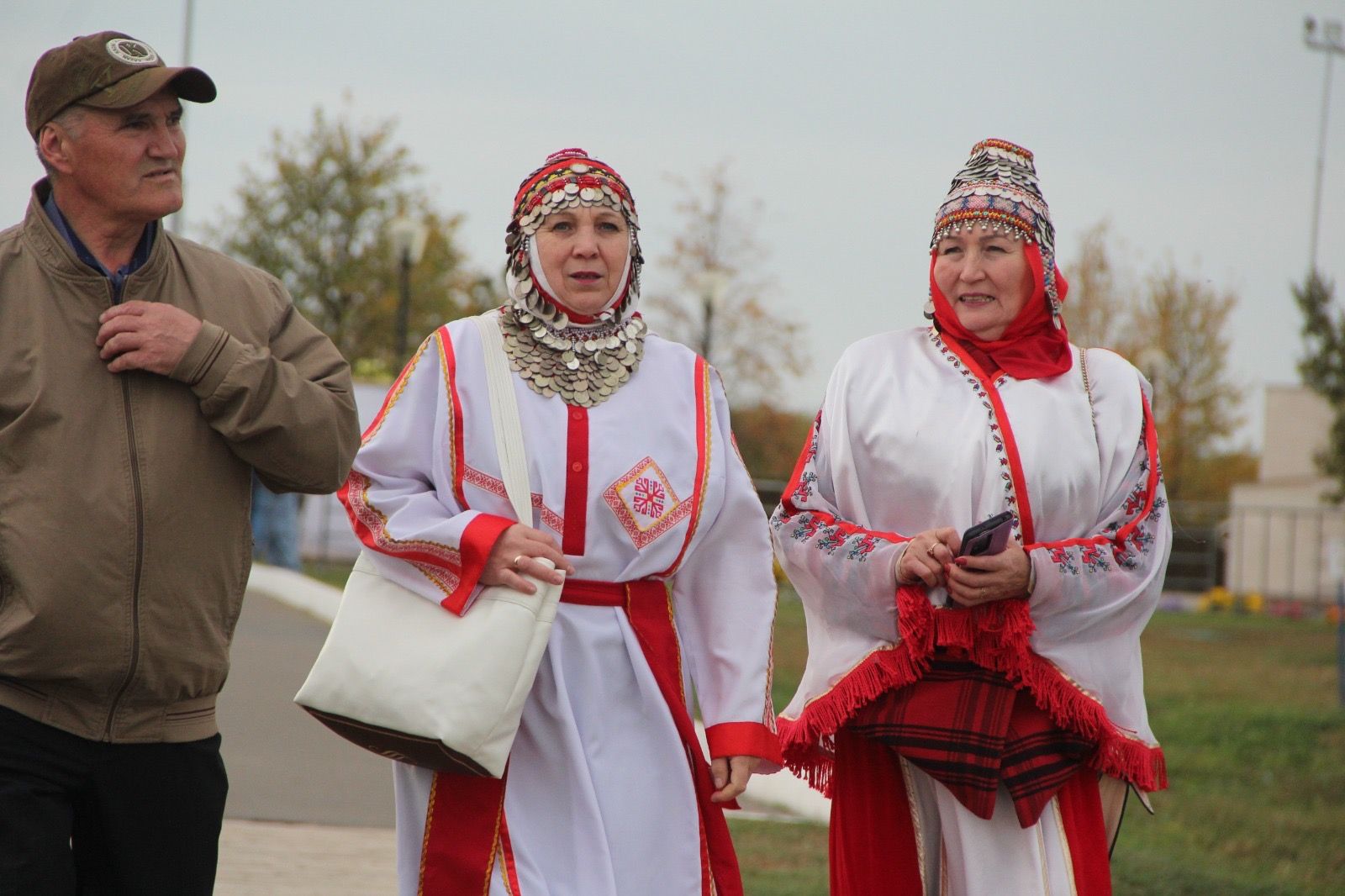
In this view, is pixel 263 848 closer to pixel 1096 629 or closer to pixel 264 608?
pixel 1096 629

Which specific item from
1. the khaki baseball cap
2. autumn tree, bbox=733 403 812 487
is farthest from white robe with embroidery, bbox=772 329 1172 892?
autumn tree, bbox=733 403 812 487

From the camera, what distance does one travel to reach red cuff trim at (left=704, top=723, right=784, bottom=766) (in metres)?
3.89

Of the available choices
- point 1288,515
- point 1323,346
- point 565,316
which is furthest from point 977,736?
point 1288,515

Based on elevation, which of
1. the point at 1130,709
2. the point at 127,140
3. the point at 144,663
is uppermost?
the point at 127,140

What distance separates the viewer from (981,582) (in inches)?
157

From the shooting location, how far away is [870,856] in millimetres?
4230

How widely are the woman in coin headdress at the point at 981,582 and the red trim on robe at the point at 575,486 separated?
0.73 m

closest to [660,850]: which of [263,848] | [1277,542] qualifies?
[263,848]

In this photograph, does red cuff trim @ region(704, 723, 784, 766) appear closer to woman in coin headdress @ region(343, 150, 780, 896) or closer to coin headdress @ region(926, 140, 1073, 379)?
woman in coin headdress @ region(343, 150, 780, 896)

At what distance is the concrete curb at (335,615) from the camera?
26.7ft

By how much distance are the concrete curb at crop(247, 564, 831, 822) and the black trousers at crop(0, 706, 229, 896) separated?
2.11 meters

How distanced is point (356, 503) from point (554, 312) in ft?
2.11

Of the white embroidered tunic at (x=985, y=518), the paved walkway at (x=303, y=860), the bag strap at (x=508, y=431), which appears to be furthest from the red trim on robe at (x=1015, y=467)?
the paved walkway at (x=303, y=860)

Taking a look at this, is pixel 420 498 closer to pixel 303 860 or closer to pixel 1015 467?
pixel 1015 467
